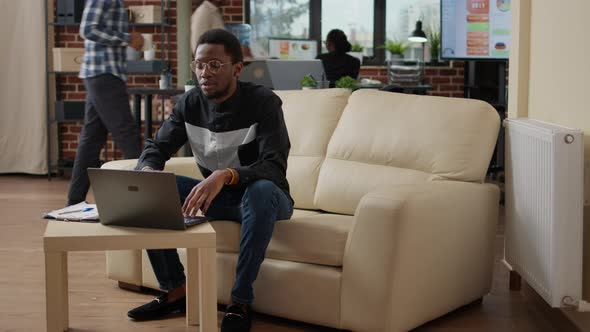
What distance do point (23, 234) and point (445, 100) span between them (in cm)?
267

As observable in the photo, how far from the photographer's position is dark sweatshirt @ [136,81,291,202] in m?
3.32


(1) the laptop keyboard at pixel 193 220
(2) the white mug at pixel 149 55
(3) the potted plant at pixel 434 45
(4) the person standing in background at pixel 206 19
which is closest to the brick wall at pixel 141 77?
(3) the potted plant at pixel 434 45

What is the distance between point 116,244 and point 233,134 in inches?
30.2

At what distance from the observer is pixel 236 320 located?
3.14 meters

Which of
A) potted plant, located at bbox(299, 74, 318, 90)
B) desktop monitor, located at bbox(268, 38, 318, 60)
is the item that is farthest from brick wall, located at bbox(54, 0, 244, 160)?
potted plant, located at bbox(299, 74, 318, 90)

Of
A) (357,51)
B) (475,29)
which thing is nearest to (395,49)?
(357,51)

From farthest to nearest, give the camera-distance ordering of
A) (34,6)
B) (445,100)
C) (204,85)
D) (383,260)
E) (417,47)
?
1. (417,47)
2. (34,6)
3. (445,100)
4. (204,85)
5. (383,260)

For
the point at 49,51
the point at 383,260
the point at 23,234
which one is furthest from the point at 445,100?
the point at 49,51

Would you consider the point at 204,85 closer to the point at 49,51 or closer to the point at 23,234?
the point at 23,234

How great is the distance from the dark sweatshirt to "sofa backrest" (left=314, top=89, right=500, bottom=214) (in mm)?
384

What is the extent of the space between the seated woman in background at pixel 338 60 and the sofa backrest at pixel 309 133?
3370mm

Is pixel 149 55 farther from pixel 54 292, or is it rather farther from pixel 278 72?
pixel 54 292

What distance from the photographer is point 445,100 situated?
12.0ft

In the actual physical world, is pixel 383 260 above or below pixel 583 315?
above
